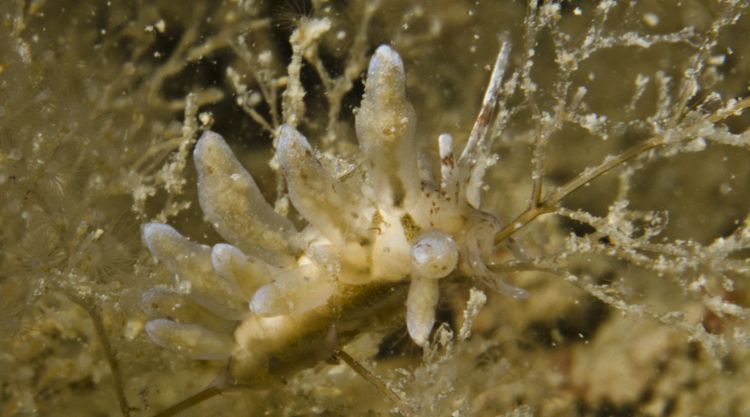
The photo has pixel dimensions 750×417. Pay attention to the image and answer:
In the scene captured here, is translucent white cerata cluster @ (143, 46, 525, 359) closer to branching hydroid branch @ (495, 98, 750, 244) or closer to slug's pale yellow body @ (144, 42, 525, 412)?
slug's pale yellow body @ (144, 42, 525, 412)

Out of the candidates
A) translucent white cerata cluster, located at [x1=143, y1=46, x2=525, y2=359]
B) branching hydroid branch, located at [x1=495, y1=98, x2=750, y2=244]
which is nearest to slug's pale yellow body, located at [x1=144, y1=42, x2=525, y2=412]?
translucent white cerata cluster, located at [x1=143, y1=46, x2=525, y2=359]

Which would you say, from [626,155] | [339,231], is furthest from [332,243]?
Answer: [626,155]

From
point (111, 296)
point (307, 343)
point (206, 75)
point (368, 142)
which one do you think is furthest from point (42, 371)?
point (368, 142)

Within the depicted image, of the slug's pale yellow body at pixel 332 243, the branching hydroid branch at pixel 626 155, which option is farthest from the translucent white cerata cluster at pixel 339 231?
the branching hydroid branch at pixel 626 155

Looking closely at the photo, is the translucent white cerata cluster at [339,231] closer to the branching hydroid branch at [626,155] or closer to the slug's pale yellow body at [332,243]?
the slug's pale yellow body at [332,243]

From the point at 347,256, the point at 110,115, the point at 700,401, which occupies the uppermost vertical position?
the point at 110,115

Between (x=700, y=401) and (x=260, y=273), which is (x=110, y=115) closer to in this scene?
(x=260, y=273)

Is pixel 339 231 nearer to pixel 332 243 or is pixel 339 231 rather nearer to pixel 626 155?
pixel 332 243

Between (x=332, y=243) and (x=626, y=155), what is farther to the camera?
(x=332, y=243)

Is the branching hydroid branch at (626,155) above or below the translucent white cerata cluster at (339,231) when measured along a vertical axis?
below
